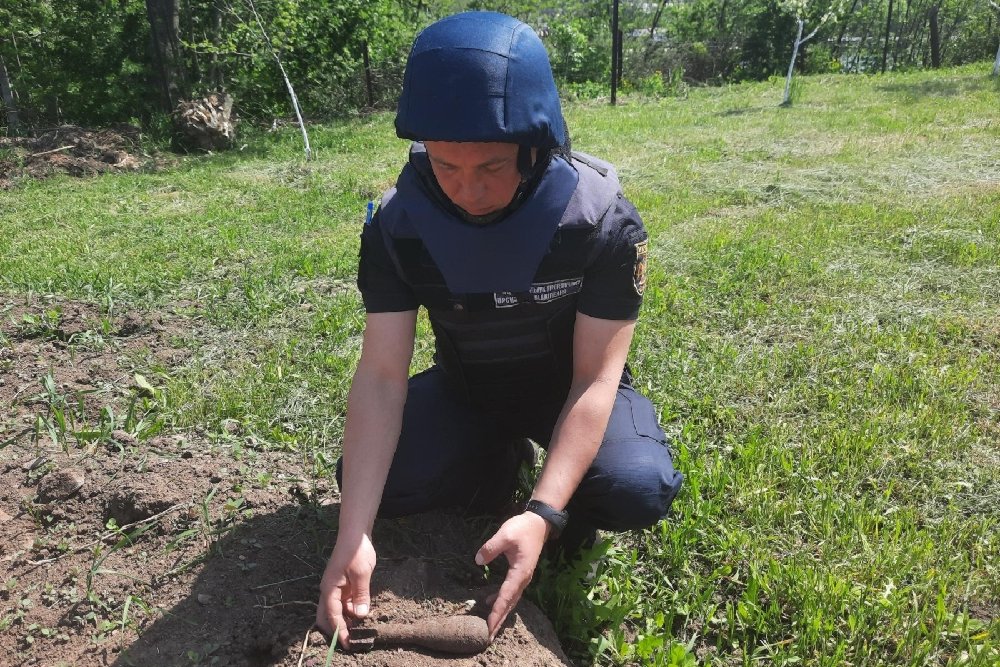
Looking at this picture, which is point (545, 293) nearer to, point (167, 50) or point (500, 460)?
point (500, 460)

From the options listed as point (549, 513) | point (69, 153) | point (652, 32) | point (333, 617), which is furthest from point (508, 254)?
point (652, 32)

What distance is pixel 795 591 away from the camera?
1.95 metres

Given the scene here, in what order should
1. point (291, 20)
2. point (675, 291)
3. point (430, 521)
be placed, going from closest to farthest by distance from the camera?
1. point (430, 521)
2. point (675, 291)
3. point (291, 20)

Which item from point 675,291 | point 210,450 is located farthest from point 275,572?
point 675,291

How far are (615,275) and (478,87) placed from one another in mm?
577

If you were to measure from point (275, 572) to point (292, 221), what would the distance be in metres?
4.24

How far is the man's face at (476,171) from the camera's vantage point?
1480mm

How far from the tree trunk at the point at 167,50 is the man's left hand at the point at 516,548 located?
10405 millimetres

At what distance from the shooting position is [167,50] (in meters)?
10.1

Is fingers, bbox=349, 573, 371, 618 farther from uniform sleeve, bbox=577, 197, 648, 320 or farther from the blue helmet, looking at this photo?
the blue helmet

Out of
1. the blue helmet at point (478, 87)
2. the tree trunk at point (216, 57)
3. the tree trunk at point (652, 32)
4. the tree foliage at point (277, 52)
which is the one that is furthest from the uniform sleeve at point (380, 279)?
the tree trunk at point (652, 32)

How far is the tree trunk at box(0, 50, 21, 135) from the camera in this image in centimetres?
958

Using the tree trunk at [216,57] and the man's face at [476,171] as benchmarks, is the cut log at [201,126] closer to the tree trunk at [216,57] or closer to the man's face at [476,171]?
the tree trunk at [216,57]

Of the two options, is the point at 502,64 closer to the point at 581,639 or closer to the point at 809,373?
the point at 581,639
